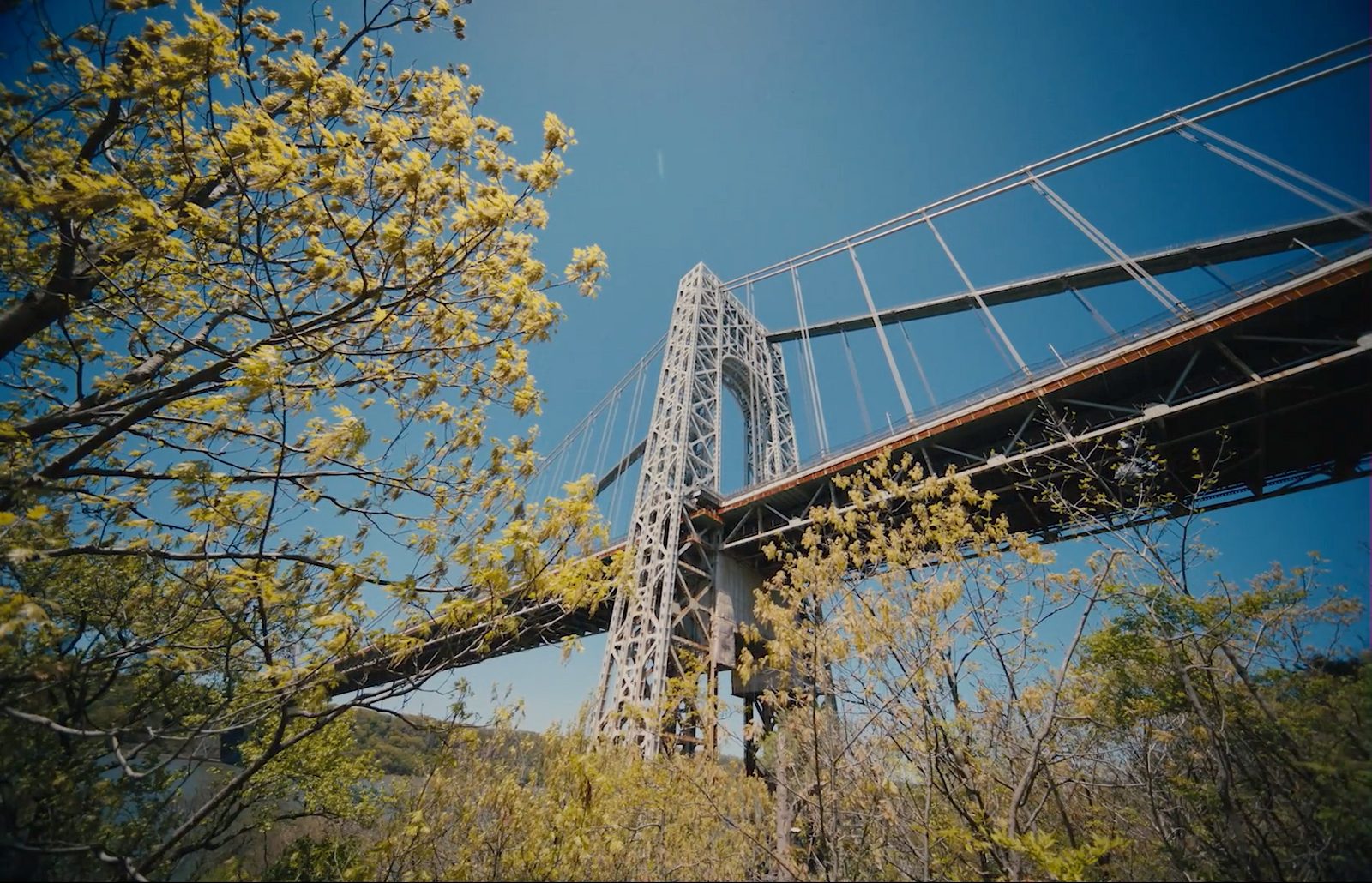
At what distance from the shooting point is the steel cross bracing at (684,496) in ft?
33.5

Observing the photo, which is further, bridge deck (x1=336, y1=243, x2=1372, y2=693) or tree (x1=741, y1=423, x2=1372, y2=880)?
bridge deck (x1=336, y1=243, x2=1372, y2=693)

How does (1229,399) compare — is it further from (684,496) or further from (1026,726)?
(684,496)

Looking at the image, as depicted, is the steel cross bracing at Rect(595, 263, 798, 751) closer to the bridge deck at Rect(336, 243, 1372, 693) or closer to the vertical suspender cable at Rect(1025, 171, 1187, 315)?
the bridge deck at Rect(336, 243, 1372, 693)

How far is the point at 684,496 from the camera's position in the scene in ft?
40.6

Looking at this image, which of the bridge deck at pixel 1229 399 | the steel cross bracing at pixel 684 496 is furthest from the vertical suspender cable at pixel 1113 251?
the steel cross bracing at pixel 684 496

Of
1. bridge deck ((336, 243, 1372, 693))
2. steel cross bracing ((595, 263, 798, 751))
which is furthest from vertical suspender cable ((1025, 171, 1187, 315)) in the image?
steel cross bracing ((595, 263, 798, 751))

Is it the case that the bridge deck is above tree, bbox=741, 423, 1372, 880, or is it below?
above

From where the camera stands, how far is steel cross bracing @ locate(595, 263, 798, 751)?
33.5 feet

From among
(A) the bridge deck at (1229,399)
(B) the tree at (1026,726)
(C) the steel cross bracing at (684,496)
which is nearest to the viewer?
(B) the tree at (1026,726)

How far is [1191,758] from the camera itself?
16.3 feet

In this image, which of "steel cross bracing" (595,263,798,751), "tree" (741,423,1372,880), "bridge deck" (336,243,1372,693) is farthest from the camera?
"steel cross bracing" (595,263,798,751)

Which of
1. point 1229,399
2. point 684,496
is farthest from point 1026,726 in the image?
point 684,496

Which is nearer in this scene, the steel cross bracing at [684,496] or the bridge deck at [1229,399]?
the bridge deck at [1229,399]

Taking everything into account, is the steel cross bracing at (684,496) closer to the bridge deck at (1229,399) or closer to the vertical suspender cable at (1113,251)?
the bridge deck at (1229,399)
